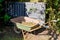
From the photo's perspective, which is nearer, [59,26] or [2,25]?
[59,26]

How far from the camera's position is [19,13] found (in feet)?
34.3

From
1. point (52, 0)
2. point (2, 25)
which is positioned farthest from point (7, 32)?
point (52, 0)

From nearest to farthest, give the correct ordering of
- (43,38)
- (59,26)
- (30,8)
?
(43,38)
(59,26)
(30,8)

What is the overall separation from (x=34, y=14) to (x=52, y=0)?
1.23 metres

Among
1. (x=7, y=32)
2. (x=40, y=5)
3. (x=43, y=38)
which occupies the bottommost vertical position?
(x=7, y=32)

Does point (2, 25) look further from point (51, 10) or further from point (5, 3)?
point (51, 10)

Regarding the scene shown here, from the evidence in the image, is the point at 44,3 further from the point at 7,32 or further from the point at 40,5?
the point at 7,32

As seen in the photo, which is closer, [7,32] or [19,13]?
[7,32]

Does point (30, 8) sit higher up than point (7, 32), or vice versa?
point (30, 8)

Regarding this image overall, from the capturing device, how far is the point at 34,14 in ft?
32.9

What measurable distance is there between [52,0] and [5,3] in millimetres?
2623

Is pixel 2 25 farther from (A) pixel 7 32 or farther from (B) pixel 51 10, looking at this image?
(B) pixel 51 10

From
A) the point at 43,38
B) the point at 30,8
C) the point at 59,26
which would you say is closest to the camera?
the point at 43,38

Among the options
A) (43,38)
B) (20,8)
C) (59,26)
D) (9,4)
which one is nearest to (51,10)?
(59,26)
